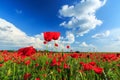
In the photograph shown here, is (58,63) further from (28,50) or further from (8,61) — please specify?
(8,61)

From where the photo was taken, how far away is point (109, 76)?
2586mm

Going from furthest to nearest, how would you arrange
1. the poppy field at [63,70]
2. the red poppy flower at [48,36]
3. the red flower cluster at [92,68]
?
1. the red poppy flower at [48,36]
2. the poppy field at [63,70]
3. the red flower cluster at [92,68]

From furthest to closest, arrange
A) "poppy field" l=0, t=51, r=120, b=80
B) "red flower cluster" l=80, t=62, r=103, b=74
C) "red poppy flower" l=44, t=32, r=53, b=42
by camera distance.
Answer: "red poppy flower" l=44, t=32, r=53, b=42 → "poppy field" l=0, t=51, r=120, b=80 → "red flower cluster" l=80, t=62, r=103, b=74

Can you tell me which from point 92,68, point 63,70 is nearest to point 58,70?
point 63,70

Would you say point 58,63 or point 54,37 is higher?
point 54,37

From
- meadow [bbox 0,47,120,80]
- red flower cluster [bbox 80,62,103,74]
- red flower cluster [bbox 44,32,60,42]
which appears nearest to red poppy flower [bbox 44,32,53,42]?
red flower cluster [bbox 44,32,60,42]

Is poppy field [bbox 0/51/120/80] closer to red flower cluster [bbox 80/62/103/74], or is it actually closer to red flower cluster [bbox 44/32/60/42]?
red flower cluster [bbox 80/62/103/74]

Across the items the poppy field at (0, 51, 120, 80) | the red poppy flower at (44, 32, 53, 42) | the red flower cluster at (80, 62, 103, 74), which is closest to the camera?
the red flower cluster at (80, 62, 103, 74)

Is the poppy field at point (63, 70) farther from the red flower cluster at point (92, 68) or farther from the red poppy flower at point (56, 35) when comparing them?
the red poppy flower at point (56, 35)

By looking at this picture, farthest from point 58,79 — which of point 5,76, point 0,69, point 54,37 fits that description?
point 0,69

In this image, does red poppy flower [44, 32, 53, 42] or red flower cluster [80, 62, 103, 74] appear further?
red poppy flower [44, 32, 53, 42]

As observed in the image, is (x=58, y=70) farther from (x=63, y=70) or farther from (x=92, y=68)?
(x=92, y=68)

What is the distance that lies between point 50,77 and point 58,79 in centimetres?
15

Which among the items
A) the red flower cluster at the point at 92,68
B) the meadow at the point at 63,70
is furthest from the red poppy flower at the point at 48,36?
the red flower cluster at the point at 92,68
